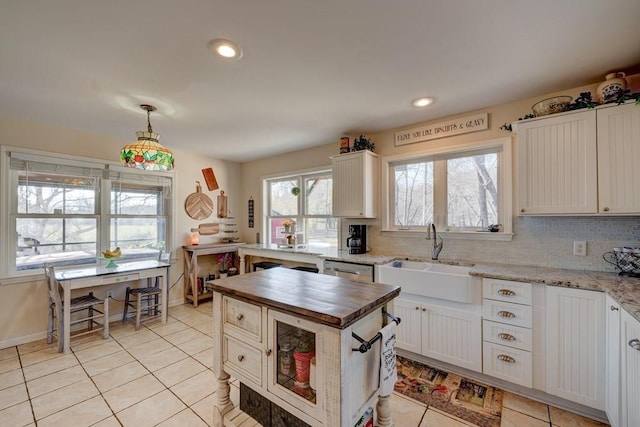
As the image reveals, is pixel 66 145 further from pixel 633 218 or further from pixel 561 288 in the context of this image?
pixel 633 218

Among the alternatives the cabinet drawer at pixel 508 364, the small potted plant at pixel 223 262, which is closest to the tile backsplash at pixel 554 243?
the cabinet drawer at pixel 508 364

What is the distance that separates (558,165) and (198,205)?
4.61 metres

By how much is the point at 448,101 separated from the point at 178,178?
392 cm

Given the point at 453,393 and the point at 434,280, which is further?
the point at 434,280

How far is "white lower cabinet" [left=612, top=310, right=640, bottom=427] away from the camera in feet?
4.26

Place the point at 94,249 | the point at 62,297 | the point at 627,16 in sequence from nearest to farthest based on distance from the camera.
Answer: the point at 627,16, the point at 62,297, the point at 94,249

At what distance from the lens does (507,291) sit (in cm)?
208

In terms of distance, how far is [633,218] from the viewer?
6.72 ft

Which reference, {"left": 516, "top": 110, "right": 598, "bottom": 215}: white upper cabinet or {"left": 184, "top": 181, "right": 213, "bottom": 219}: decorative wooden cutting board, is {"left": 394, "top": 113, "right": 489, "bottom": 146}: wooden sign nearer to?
{"left": 516, "top": 110, "right": 598, "bottom": 215}: white upper cabinet

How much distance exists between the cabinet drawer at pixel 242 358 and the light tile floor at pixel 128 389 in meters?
0.69

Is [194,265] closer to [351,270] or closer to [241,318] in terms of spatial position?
[351,270]

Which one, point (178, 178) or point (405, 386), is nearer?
point (405, 386)

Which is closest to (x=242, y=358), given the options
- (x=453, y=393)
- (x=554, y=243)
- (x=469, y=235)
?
(x=453, y=393)

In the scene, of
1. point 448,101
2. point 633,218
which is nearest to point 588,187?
point 633,218
